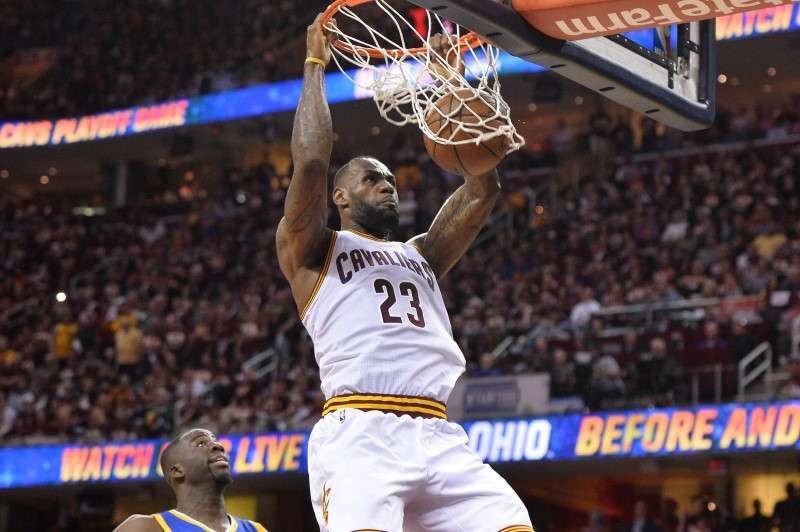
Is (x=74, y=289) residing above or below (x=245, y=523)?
above

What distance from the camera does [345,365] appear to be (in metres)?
4.50

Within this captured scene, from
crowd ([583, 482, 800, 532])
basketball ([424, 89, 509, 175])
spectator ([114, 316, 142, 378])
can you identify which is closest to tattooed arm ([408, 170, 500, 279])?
basketball ([424, 89, 509, 175])

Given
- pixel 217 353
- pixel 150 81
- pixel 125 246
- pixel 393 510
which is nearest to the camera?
pixel 393 510

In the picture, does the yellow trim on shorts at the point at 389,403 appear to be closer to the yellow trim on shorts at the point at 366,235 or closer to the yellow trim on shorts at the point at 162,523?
the yellow trim on shorts at the point at 366,235

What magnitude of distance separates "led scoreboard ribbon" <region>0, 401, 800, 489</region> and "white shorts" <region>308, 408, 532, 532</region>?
26.6 ft

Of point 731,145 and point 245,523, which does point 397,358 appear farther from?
point 731,145

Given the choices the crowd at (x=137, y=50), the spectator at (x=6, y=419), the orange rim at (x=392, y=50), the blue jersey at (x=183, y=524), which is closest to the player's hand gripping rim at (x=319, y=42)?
the orange rim at (x=392, y=50)

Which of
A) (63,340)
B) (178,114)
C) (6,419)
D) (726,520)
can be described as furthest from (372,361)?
(178,114)

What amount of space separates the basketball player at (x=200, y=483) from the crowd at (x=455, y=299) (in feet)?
26.2

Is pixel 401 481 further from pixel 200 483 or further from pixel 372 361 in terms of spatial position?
pixel 200 483

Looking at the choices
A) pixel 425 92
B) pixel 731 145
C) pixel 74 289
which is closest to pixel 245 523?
pixel 425 92

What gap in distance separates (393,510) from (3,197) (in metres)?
23.8

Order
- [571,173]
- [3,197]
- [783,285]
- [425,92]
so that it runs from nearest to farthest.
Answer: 1. [425,92]
2. [783,285]
3. [571,173]
4. [3,197]

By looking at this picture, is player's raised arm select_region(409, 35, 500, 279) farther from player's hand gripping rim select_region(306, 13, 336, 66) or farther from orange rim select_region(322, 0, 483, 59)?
player's hand gripping rim select_region(306, 13, 336, 66)
